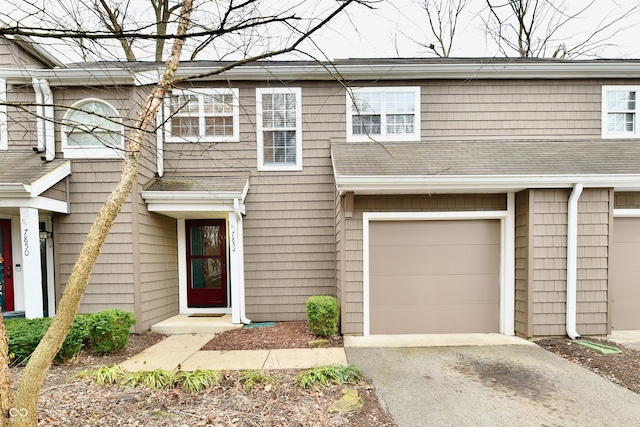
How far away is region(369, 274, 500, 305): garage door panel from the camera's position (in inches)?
212

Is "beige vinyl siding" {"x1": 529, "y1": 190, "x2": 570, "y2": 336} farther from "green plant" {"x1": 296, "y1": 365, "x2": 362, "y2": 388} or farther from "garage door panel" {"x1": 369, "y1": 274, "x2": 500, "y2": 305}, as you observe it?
"green plant" {"x1": 296, "y1": 365, "x2": 362, "y2": 388}

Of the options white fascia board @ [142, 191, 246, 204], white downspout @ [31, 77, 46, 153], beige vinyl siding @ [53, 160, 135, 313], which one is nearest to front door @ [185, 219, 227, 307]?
white fascia board @ [142, 191, 246, 204]

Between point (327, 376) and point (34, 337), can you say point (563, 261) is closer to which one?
point (327, 376)

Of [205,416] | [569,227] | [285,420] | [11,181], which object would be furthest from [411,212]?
[11,181]

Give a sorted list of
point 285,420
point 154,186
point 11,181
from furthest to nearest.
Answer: point 154,186, point 11,181, point 285,420

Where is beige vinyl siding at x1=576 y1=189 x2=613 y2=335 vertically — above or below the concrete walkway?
above

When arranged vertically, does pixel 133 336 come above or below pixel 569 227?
below

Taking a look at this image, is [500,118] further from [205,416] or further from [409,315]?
[205,416]

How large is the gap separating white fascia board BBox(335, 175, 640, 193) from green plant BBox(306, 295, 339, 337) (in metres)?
1.79

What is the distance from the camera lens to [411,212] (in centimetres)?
533

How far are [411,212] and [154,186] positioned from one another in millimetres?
4545

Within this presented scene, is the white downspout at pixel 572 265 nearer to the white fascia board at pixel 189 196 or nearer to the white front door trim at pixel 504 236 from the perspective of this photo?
the white front door trim at pixel 504 236

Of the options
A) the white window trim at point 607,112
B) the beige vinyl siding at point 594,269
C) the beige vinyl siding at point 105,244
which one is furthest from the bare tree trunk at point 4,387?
the white window trim at point 607,112

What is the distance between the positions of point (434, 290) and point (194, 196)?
4.37 m
